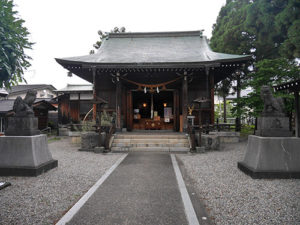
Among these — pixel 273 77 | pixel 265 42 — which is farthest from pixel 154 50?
pixel 273 77

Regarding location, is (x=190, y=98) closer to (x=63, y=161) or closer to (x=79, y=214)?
(x=63, y=161)

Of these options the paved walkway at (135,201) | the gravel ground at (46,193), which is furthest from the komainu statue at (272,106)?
the gravel ground at (46,193)

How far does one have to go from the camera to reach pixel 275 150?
14.1 ft

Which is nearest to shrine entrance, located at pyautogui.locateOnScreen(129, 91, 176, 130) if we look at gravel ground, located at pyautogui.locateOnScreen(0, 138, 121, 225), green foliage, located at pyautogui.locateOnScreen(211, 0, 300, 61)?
green foliage, located at pyautogui.locateOnScreen(211, 0, 300, 61)

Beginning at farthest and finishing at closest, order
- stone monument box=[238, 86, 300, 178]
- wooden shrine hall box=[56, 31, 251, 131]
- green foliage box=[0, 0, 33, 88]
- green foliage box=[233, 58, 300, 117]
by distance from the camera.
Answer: wooden shrine hall box=[56, 31, 251, 131] < green foliage box=[233, 58, 300, 117] < stone monument box=[238, 86, 300, 178] < green foliage box=[0, 0, 33, 88]

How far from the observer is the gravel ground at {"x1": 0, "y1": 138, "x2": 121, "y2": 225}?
104 inches

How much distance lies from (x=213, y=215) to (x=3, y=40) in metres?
5.14

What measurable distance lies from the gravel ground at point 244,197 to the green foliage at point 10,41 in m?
4.83

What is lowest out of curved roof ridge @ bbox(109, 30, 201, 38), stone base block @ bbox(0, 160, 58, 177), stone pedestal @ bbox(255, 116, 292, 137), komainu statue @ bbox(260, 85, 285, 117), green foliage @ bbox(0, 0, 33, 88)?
stone base block @ bbox(0, 160, 58, 177)

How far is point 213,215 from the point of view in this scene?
8.81ft

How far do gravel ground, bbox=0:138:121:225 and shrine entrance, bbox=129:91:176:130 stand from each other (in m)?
7.69

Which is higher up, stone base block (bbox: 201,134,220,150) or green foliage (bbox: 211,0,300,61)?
green foliage (bbox: 211,0,300,61)

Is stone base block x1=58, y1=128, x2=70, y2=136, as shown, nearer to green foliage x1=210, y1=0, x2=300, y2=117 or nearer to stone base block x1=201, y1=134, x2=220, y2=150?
stone base block x1=201, y1=134, x2=220, y2=150

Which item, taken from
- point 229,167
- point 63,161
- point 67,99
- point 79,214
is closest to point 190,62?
point 229,167
